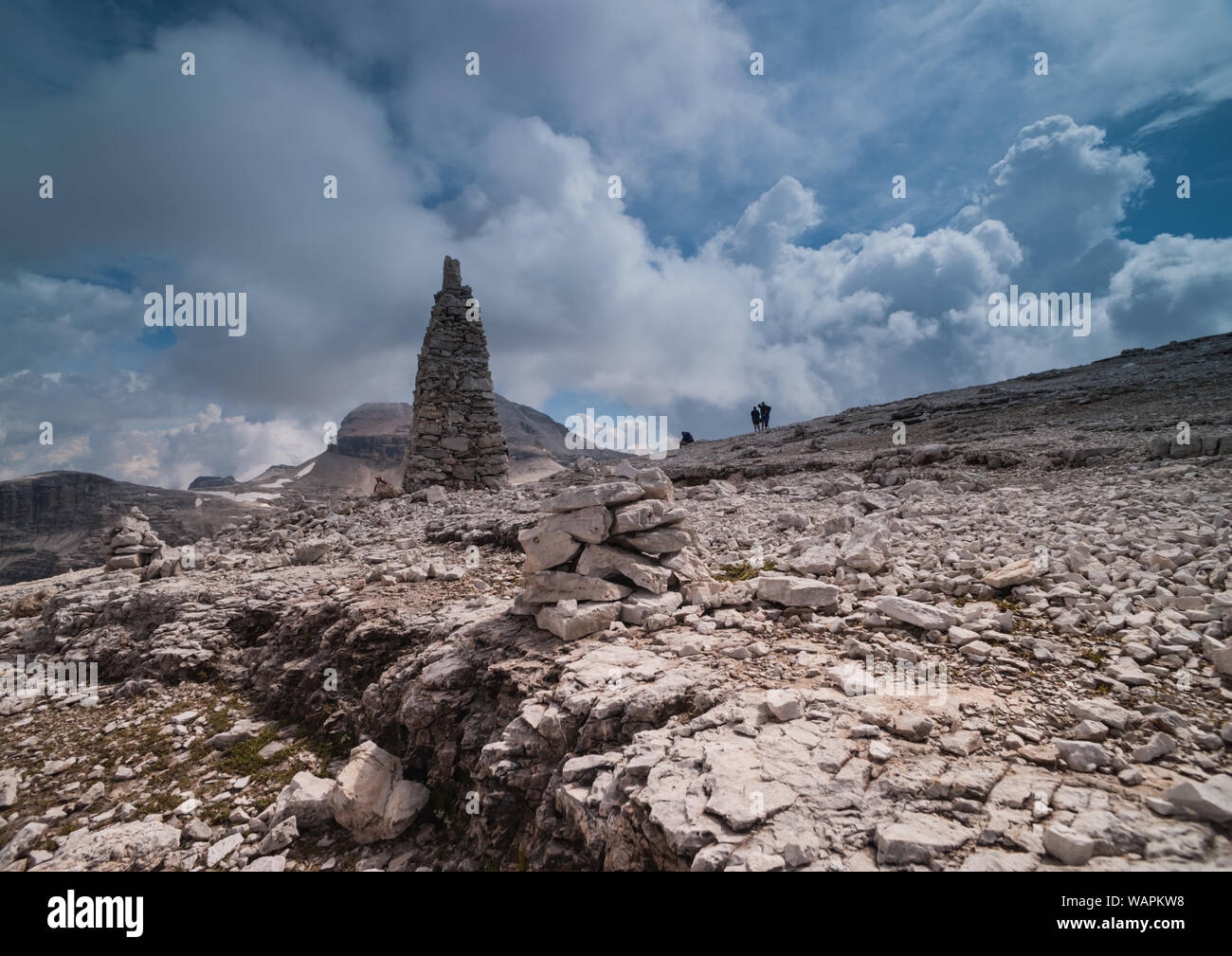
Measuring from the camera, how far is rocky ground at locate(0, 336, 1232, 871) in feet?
10.7

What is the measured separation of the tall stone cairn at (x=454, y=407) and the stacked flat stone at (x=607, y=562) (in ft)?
55.1

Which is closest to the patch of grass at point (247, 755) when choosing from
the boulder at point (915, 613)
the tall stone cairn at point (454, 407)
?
the boulder at point (915, 613)

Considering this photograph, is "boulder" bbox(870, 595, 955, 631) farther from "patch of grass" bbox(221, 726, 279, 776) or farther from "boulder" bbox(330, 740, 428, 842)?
"patch of grass" bbox(221, 726, 279, 776)

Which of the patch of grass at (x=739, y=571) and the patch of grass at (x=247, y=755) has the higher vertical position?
the patch of grass at (x=739, y=571)

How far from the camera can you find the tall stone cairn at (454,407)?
23.0m

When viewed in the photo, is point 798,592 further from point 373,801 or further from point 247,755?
point 247,755

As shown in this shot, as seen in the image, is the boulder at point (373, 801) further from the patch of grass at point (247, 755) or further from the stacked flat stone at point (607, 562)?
the stacked flat stone at point (607, 562)

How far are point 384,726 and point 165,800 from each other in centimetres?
271

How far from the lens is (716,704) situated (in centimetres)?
458

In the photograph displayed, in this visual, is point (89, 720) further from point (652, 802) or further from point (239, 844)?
point (652, 802)

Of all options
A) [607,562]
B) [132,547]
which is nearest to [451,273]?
[132,547]

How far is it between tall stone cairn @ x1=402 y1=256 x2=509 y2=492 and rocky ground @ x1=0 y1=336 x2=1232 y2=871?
11150mm

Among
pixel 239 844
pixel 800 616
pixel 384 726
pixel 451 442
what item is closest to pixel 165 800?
pixel 239 844
